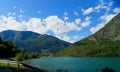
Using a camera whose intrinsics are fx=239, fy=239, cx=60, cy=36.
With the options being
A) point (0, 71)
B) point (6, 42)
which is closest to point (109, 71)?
point (0, 71)

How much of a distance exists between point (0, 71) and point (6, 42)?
122169mm

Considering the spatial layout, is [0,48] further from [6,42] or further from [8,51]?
[6,42]

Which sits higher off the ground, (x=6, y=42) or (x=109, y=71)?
(x=6, y=42)

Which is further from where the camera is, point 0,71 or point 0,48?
point 0,48

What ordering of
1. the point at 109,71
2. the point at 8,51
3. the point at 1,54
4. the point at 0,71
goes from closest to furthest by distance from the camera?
the point at 0,71 < the point at 109,71 < the point at 1,54 < the point at 8,51

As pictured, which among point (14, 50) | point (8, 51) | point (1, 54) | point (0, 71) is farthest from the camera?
point (14, 50)

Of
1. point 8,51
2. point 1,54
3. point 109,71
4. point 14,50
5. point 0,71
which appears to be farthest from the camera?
point 14,50

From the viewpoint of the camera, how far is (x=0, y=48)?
139 m

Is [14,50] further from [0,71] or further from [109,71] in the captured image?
[0,71]

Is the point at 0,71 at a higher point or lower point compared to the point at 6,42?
lower

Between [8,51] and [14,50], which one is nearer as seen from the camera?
[8,51]

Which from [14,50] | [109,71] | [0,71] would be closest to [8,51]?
[14,50]

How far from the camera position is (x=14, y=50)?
6535 inches

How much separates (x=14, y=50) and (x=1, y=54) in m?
26.9
